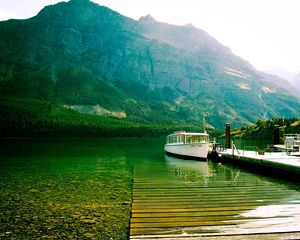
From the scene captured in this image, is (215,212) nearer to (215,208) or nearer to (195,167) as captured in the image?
(215,208)

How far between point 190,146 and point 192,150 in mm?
778

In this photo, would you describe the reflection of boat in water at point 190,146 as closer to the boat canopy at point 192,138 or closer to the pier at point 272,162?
the boat canopy at point 192,138

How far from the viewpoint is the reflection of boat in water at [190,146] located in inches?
1996

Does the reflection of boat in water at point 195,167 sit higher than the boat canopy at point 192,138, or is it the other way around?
the boat canopy at point 192,138

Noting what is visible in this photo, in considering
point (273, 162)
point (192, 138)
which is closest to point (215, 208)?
point (273, 162)

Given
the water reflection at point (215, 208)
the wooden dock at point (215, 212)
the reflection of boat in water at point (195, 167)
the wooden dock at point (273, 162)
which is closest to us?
the wooden dock at point (215, 212)

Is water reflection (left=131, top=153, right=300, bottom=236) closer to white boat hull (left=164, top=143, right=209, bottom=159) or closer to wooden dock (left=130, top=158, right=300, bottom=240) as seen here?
wooden dock (left=130, top=158, right=300, bottom=240)

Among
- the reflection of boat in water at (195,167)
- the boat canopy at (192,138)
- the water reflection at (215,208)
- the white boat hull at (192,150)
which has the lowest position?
the reflection of boat in water at (195,167)

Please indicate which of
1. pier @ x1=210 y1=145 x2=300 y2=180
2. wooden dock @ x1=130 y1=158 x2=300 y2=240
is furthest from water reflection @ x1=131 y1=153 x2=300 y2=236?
pier @ x1=210 y1=145 x2=300 y2=180

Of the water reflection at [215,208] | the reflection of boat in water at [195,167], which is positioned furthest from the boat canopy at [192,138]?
the water reflection at [215,208]

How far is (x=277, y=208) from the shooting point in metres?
16.5

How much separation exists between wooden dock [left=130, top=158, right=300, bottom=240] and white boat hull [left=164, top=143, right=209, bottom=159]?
25193 millimetres

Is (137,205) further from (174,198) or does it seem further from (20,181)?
(20,181)

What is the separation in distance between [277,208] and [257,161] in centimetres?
1740
